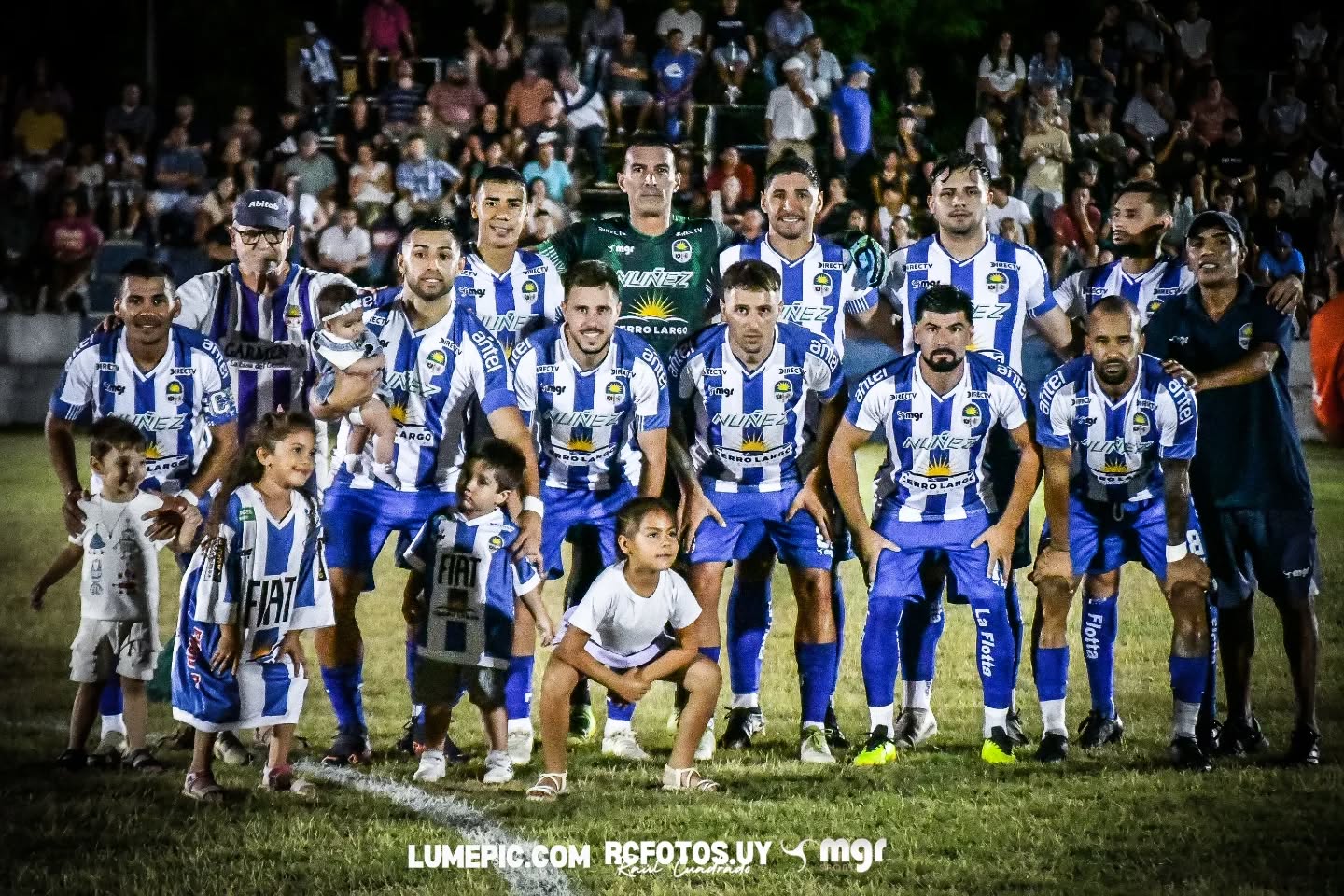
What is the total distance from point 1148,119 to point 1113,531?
11352 mm

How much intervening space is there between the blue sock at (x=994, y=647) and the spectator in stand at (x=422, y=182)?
34.2 feet

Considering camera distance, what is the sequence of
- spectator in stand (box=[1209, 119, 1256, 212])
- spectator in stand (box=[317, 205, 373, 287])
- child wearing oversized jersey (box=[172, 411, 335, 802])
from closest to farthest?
1. child wearing oversized jersey (box=[172, 411, 335, 802])
2. spectator in stand (box=[1209, 119, 1256, 212])
3. spectator in stand (box=[317, 205, 373, 287])

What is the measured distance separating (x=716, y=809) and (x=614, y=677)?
0.58m

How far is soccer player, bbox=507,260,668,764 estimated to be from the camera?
22.1ft

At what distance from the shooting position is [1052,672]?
670cm

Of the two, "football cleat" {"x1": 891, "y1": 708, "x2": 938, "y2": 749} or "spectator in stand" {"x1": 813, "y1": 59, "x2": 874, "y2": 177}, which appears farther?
"spectator in stand" {"x1": 813, "y1": 59, "x2": 874, "y2": 177}

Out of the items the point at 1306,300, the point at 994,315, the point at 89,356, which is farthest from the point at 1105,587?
the point at 1306,300

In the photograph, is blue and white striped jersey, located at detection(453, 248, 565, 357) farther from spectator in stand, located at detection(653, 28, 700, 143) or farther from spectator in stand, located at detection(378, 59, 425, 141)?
spectator in stand, located at detection(378, 59, 425, 141)

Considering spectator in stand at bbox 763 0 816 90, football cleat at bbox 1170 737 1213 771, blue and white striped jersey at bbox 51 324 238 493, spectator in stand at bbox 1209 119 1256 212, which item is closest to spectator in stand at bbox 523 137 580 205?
spectator in stand at bbox 763 0 816 90

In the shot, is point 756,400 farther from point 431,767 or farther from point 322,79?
point 322,79

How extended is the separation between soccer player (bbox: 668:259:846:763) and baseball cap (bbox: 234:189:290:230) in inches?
69.9

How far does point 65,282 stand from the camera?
17047 mm

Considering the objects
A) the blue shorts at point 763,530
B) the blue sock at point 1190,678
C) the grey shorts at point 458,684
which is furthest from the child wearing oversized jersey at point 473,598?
the blue sock at point 1190,678

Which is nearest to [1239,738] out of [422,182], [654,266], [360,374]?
[654,266]
